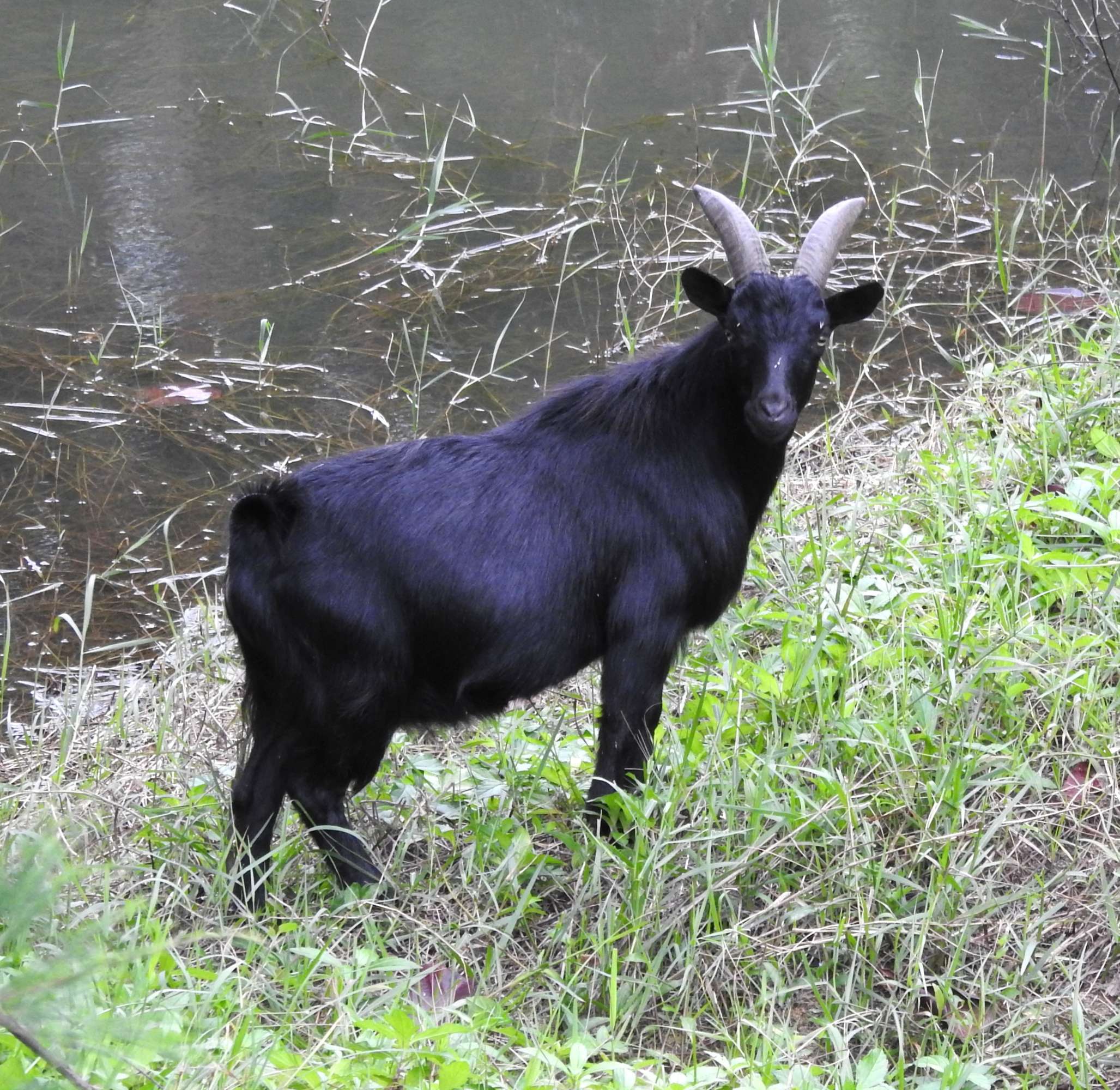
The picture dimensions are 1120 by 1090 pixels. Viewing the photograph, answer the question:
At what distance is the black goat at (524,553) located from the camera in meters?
3.53

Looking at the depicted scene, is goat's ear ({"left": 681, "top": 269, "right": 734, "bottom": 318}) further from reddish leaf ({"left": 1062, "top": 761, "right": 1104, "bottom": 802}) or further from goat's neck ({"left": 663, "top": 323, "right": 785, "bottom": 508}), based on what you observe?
reddish leaf ({"left": 1062, "top": 761, "right": 1104, "bottom": 802})

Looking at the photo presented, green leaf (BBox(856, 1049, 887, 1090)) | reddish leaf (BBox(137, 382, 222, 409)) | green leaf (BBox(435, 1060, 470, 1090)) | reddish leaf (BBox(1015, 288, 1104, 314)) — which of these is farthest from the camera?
reddish leaf (BBox(137, 382, 222, 409))

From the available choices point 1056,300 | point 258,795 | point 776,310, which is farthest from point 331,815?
point 1056,300

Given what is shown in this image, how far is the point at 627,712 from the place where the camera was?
3.72 metres

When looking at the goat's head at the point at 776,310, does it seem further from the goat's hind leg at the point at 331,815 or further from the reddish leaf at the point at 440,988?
the reddish leaf at the point at 440,988

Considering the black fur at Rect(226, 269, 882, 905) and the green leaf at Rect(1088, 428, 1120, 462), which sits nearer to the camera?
the black fur at Rect(226, 269, 882, 905)

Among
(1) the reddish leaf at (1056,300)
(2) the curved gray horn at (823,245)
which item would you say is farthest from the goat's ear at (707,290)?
(1) the reddish leaf at (1056,300)

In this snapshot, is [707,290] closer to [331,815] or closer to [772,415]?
[772,415]

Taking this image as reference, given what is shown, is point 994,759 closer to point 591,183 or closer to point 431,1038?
point 431,1038

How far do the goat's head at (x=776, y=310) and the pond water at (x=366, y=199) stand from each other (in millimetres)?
1721

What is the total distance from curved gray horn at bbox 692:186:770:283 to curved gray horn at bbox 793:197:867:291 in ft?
0.33

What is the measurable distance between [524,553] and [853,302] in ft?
3.60

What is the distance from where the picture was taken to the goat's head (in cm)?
358

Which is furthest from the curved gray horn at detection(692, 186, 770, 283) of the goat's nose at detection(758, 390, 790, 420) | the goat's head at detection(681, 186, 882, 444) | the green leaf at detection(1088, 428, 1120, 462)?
the green leaf at detection(1088, 428, 1120, 462)
